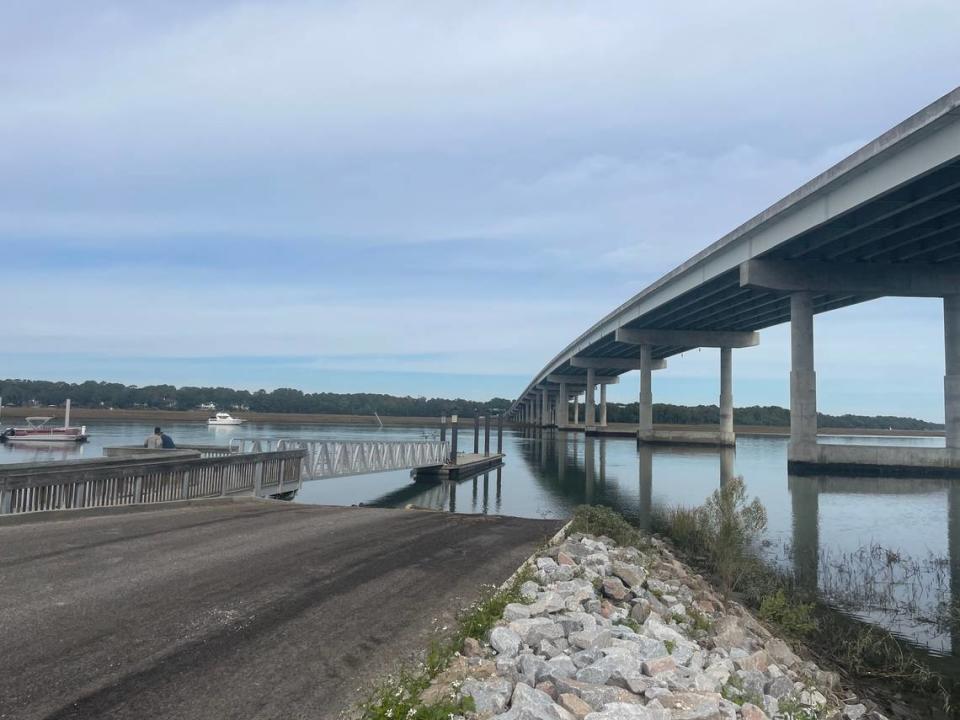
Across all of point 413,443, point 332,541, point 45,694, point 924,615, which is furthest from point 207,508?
point 413,443

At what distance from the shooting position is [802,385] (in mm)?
43844

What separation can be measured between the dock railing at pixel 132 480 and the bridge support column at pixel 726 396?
6352cm

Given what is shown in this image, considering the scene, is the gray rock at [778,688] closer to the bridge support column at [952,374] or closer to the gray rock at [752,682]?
the gray rock at [752,682]

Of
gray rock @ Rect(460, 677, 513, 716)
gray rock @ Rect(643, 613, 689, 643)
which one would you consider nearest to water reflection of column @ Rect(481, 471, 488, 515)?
gray rock @ Rect(643, 613, 689, 643)

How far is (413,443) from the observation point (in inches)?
1400

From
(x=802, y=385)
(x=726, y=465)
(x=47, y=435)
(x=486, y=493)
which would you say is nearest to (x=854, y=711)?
(x=486, y=493)

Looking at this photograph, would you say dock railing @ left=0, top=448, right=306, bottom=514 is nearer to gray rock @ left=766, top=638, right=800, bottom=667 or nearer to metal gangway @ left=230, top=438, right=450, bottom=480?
metal gangway @ left=230, top=438, right=450, bottom=480

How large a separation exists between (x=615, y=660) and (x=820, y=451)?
136 ft

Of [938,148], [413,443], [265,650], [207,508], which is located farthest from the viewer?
[413,443]

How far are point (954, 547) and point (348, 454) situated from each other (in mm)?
20204

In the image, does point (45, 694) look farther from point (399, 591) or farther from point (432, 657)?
point (399, 591)

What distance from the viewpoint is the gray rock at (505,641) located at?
20.3 feet

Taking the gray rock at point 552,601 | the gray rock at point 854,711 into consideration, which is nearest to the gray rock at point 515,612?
the gray rock at point 552,601

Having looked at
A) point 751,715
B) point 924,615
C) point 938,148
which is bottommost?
point 924,615
